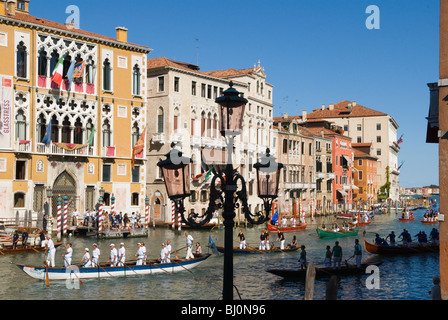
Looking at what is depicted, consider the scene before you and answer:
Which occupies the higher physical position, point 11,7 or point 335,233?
point 11,7

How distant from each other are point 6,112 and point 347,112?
66.6 m

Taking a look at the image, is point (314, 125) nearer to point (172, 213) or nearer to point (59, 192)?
point (172, 213)

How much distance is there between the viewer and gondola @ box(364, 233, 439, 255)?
29.2 metres

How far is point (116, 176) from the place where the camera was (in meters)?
38.1

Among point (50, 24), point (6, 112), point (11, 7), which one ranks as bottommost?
point (6, 112)

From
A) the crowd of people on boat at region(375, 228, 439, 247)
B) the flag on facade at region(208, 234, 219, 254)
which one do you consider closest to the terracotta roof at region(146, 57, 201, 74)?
the flag on facade at region(208, 234, 219, 254)

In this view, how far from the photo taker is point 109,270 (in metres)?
20.2

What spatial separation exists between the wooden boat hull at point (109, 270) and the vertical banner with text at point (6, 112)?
15154 millimetres

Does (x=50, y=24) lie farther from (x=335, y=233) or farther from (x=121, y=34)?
(x=335, y=233)

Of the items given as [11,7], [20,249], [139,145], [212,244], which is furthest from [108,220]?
[11,7]

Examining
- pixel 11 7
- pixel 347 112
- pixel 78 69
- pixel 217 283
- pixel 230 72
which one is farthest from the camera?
pixel 347 112

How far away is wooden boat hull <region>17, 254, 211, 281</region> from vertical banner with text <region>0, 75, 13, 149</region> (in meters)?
15.2

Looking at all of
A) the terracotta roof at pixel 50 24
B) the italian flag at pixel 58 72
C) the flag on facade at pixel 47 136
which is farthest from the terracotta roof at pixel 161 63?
the flag on facade at pixel 47 136
